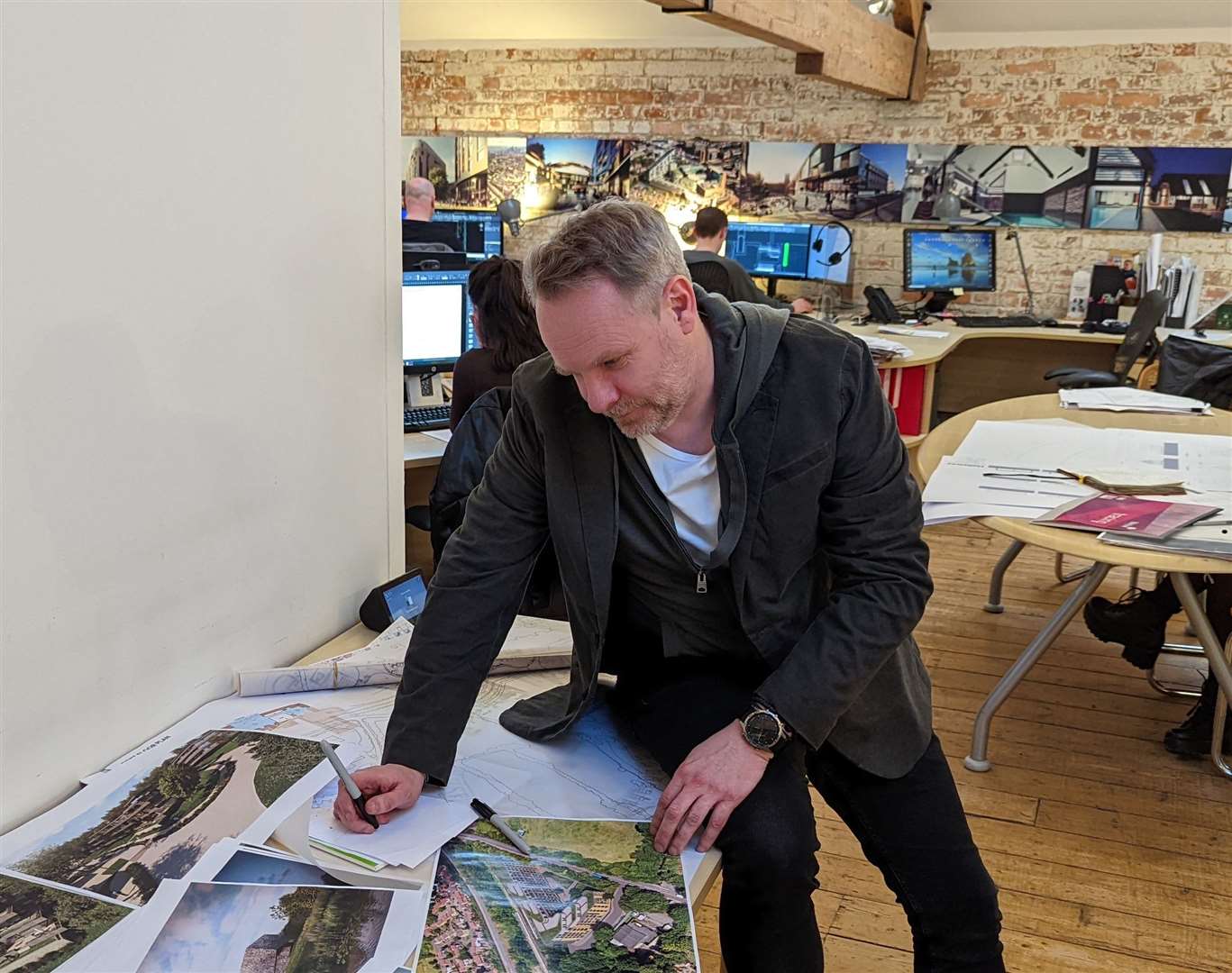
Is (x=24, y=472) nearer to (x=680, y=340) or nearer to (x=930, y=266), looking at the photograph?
(x=680, y=340)

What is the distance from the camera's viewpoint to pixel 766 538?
1.44m

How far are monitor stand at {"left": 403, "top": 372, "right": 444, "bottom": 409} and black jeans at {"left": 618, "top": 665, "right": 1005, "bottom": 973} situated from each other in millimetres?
2440

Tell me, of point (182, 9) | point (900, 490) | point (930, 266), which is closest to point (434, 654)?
point (900, 490)

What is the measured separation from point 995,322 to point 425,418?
4039 millimetres

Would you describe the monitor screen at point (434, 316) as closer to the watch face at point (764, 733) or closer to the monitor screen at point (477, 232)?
the monitor screen at point (477, 232)

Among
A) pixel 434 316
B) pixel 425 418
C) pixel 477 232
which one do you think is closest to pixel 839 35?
pixel 477 232

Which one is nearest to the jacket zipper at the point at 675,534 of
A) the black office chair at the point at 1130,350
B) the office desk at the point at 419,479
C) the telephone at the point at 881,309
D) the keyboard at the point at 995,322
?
the office desk at the point at 419,479

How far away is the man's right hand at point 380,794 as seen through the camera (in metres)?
1.34

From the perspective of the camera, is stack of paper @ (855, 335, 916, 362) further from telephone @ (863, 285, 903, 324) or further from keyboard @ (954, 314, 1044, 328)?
keyboard @ (954, 314, 1044, 328)

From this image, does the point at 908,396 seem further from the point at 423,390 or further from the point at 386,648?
the point at 386,648

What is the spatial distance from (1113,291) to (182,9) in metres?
6.38

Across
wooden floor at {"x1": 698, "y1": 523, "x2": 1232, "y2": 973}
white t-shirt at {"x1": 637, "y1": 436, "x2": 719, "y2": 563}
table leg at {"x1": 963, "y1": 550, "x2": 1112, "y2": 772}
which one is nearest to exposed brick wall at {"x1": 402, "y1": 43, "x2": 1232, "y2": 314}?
wooden floor at {"x1": 698, "y1": 523, "x2": 1232, "y2": 973}

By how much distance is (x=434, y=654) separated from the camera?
1.45m

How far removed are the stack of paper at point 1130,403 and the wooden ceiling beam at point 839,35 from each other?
6.17 feet
